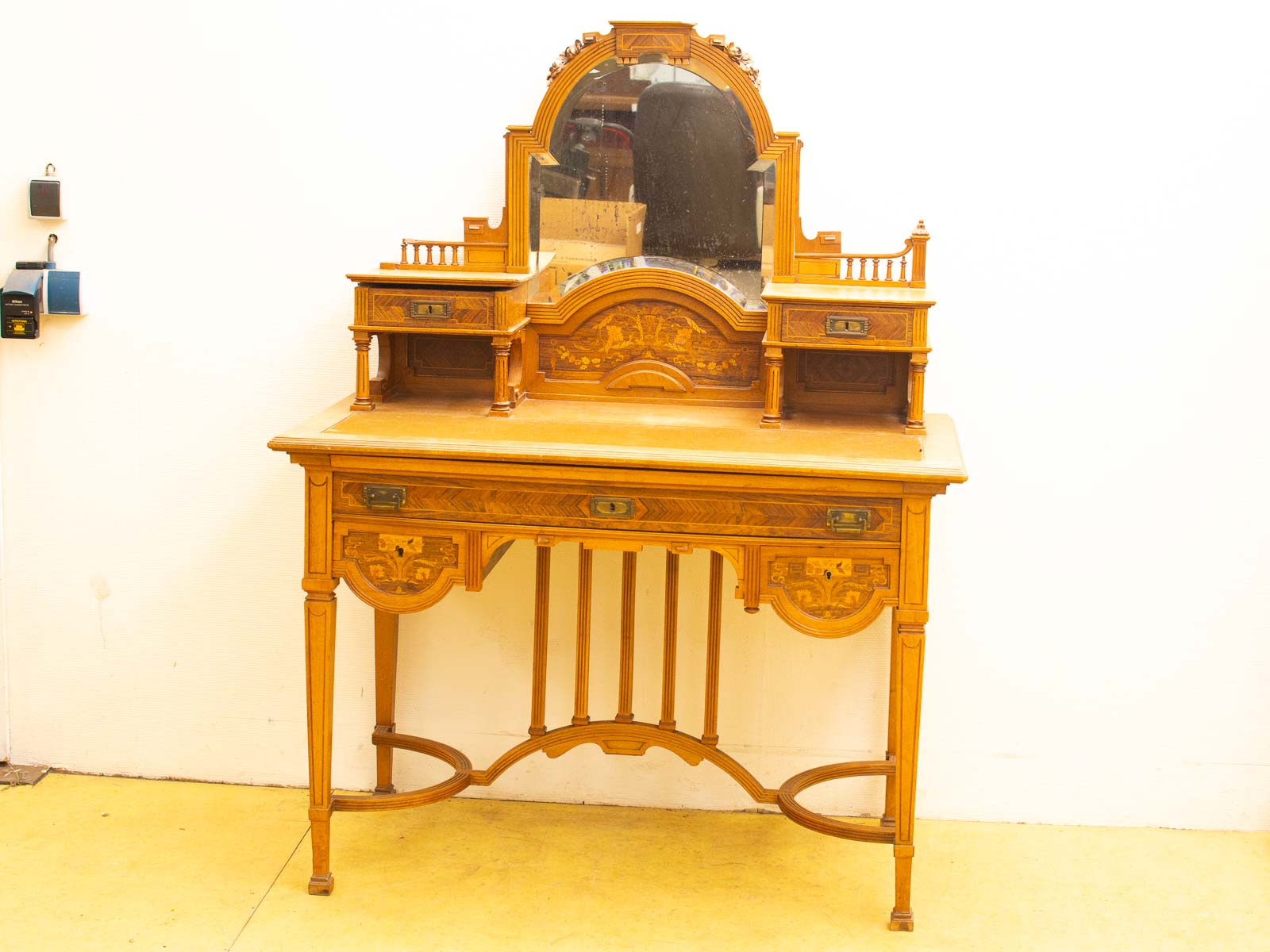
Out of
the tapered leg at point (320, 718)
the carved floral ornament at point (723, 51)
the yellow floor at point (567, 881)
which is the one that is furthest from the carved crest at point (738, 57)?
the yellow floor at point (567, 881)

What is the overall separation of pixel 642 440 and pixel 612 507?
0.15 m

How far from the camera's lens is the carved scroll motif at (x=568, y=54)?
116 inches

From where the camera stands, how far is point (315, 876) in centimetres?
291

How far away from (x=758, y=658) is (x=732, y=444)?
0.85 m

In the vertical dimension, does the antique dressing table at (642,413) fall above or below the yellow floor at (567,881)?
above

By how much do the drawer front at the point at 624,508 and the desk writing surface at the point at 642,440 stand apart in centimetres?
8

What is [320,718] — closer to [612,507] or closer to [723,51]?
[612,507]

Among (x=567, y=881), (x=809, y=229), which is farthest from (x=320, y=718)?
(x=809, y=229)

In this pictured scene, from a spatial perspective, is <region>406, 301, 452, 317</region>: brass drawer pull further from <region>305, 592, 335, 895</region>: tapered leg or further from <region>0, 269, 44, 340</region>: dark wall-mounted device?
<region>0, 269, 44, 340</region>: dark wall-mounted device

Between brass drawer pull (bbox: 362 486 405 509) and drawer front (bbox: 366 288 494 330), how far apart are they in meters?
0.41

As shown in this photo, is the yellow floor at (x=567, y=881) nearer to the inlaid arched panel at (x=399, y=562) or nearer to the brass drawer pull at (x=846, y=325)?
the inlaid arched panel at (x=399, y=562)

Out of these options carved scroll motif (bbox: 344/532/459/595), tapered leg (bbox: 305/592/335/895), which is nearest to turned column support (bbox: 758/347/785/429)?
carved scroll motif (bbox: 344/532/459/595)

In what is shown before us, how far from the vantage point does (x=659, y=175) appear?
9.79 ft

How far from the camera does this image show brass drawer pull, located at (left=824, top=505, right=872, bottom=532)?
2594mm
